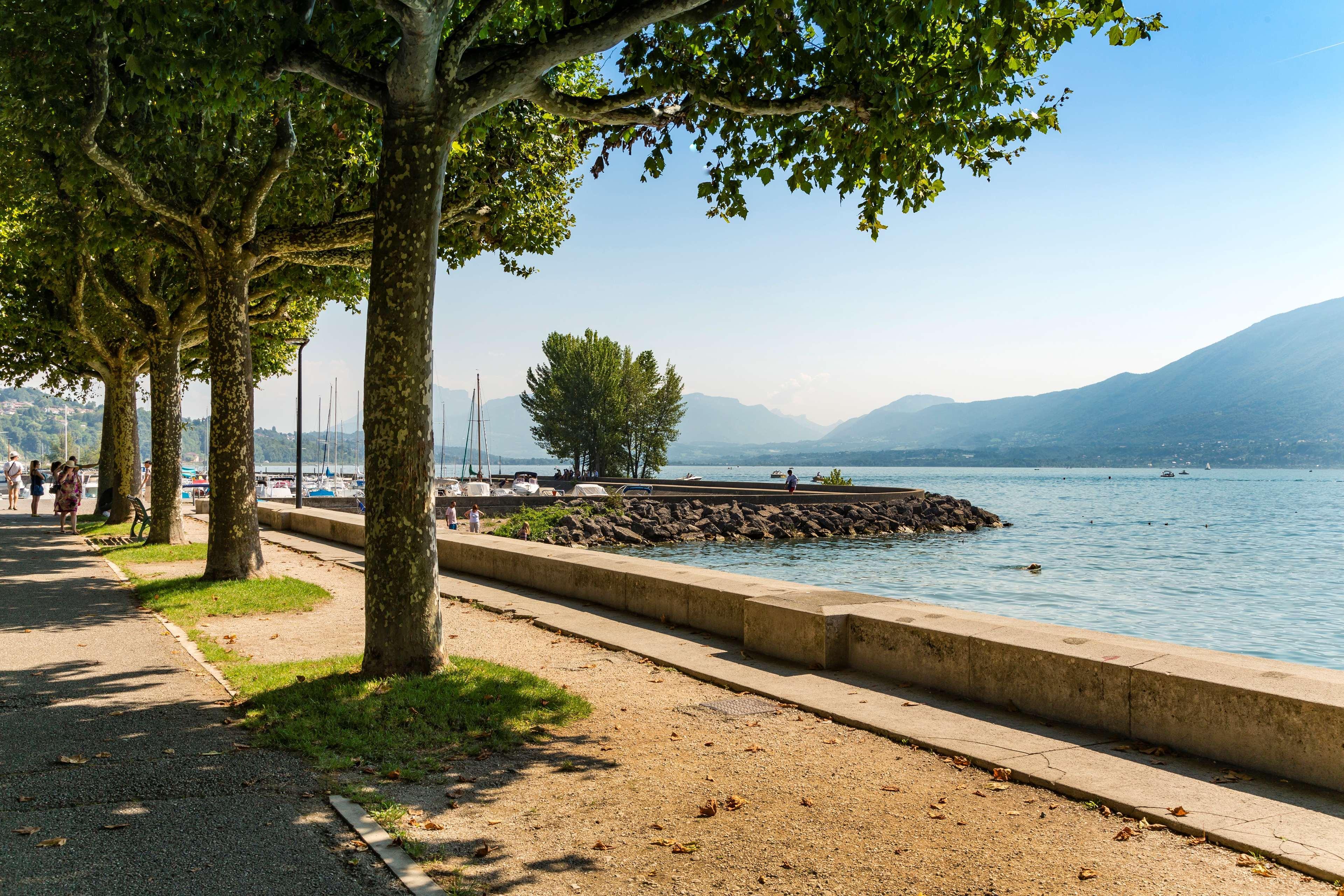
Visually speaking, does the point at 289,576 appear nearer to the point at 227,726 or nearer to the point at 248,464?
the point at 248,464

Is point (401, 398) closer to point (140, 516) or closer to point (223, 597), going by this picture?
point (223, 597)

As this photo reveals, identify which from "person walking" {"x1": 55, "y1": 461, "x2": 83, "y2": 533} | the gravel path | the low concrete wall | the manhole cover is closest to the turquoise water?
the low concrete wall

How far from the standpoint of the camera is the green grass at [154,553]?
1532cm

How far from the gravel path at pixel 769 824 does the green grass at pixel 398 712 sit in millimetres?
265

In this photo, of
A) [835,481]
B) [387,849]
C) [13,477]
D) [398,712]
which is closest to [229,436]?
[398,712]

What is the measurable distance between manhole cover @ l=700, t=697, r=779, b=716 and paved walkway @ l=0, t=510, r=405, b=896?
117 inches

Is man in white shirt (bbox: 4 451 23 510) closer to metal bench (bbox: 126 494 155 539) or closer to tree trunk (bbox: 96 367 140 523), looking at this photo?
tree trunk (bbox: 96 367 140 523)

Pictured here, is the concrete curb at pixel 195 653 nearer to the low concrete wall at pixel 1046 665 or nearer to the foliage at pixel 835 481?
the low concrete wall at pixel 1046 665

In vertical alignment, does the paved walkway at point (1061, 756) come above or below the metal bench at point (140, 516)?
below

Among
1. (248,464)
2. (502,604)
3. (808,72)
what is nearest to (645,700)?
(502,604)

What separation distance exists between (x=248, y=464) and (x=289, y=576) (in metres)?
2.08

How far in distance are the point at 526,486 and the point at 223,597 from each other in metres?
46.9

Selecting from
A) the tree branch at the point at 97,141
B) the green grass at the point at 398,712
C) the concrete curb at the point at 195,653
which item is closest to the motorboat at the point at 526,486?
the tree branch at the point at 97,141

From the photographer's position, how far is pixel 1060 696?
635 cm
